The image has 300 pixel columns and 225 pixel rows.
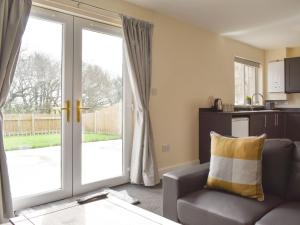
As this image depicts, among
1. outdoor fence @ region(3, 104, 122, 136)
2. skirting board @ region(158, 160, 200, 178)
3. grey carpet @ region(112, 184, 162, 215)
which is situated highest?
outdoor fence @ region(3, 104, 122, 136)

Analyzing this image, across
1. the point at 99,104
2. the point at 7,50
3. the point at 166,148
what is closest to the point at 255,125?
the point at 166,148

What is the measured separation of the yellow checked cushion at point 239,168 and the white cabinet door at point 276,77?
15.1 feet

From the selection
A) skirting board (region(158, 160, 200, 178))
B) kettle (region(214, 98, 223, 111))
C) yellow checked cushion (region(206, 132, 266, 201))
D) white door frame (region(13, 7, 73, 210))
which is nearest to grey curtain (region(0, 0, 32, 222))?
white door frame (region(13, 7, 73, 210))

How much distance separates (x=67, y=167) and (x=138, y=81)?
4.47 ft

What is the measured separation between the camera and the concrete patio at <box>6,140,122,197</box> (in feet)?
8.72

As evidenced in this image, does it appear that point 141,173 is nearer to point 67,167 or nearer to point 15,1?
point 67,167

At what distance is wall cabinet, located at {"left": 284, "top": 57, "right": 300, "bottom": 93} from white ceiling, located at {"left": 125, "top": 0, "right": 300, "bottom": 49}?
64 centimetres

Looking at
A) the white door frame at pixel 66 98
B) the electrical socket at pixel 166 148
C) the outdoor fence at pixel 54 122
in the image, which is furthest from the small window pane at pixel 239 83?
the white door frame at pixel 66 98

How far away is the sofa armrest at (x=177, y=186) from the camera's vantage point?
6.26 feet

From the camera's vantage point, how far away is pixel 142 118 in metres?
3.39

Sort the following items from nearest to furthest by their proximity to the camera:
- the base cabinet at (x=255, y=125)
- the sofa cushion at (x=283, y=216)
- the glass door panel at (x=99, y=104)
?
the sofa cushion at (x=283, y=216)
the glass door panel at (x=99, y=104)
the base cabinet at (x=255, y=125)

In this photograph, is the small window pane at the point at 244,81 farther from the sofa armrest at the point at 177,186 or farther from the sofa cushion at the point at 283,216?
the sofa cushion at the point at 283,216

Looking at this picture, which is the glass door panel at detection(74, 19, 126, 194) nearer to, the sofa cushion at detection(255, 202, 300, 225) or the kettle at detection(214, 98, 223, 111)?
the kettle at detection(214, 98, 223, 111)

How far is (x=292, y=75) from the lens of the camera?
5.66m
